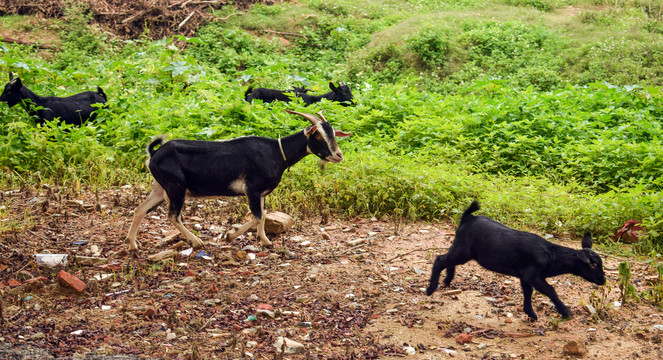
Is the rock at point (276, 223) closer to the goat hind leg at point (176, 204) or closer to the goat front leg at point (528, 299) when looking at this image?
the goat hind leg at point (176, 204)

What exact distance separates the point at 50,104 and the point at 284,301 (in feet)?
21.3

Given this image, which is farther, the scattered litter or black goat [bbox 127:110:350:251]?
black goat [bbox 127:110:350:251]

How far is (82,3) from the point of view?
743 inches

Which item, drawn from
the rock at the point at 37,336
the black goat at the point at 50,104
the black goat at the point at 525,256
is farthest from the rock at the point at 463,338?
the black goat at the point at 50,104

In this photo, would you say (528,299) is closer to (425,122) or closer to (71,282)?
(71,282)

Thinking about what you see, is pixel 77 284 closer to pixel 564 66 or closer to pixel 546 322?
pixel 546 322

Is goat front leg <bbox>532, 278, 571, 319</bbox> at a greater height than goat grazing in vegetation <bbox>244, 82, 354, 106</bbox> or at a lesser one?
greater

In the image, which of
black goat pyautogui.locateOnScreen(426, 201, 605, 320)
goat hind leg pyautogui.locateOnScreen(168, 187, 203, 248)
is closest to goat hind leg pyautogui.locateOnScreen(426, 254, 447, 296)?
black goat pyautogui.locateOnScreen(426, 201, 605, 320)

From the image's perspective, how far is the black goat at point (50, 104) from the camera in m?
9.53

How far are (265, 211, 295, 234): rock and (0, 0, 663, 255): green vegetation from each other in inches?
23.7

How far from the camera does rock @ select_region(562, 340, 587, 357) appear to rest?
4285 millimetres

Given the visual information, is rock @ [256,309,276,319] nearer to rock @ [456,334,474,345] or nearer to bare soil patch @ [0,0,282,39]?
rock @ [456,334,474,345]

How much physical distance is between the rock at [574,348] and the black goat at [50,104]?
26.2 feet

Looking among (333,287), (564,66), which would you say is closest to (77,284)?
(333,287)
